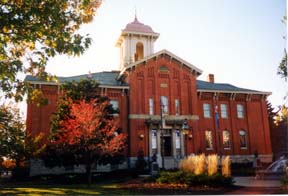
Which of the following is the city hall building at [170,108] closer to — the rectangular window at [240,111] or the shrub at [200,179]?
the rectangular window at [240,111]

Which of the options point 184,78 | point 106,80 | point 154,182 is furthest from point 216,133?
point 154,182

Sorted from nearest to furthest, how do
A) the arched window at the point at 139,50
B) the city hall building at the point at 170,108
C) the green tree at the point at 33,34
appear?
the green tree at the point at 33,34, the city hall building at the point at 170,108, the arched window at the point at 139,50

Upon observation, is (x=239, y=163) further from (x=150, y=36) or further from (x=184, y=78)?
(x=150, y=36)

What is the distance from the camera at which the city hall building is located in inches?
886

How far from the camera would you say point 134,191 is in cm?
1150

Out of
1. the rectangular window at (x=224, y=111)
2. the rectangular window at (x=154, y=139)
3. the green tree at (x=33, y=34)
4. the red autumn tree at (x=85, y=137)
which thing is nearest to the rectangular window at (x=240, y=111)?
the rectangular window at (x=224, y=111)

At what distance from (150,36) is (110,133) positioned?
13258 mm

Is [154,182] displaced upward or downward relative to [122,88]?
downward

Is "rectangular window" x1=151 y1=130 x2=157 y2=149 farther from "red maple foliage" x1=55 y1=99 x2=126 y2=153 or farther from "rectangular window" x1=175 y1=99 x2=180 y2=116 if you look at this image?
"red maple foliage" x1=55 y1=99 x2=126 y2=153

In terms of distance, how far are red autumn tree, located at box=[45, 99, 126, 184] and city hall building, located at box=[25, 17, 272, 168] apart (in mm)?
5687

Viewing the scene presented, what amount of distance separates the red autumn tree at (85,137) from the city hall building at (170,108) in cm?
569

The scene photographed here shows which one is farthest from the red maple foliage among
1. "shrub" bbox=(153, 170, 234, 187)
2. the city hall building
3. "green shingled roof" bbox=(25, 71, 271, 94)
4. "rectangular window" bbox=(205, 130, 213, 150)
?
"rectangular window" bbox=(205, 130, 213, 150)

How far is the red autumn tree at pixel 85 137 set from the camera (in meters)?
14.9

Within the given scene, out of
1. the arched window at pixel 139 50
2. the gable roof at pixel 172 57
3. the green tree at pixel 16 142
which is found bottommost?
the green tree at pixel 16 142
